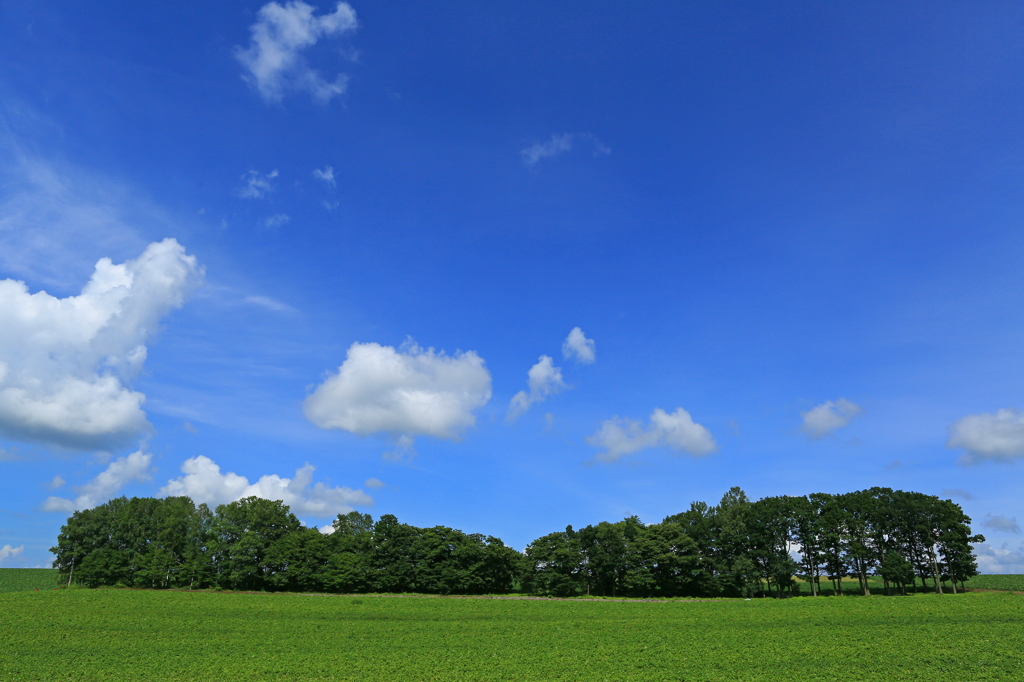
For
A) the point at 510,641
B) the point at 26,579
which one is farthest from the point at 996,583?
the point at 26,579

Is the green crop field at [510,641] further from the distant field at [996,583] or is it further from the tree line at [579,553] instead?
the distant field at [996,583]

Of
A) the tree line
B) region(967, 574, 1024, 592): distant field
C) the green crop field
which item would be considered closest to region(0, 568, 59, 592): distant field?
the tree line

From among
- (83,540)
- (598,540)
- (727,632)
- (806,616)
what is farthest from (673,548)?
(83,540)

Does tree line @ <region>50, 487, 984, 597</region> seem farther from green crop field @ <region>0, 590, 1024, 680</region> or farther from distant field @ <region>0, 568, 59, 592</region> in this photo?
green crop field @ <region>0, 590, 1024, 680</region>

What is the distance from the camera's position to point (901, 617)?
4972 cm

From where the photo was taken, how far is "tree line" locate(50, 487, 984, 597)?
9419 cm

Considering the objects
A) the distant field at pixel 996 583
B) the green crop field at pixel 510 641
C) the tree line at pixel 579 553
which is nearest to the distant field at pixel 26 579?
the tree line at pixel 579 553

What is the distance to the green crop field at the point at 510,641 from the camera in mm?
30578

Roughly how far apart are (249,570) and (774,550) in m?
93.2

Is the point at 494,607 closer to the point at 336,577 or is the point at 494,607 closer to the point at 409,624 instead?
the point at 409,624

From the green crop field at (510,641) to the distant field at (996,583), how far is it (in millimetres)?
59950

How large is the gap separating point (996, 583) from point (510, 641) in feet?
453

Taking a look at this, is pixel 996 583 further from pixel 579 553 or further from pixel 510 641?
pixel 510 641

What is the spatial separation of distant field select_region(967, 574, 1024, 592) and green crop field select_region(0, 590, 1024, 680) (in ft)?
197
